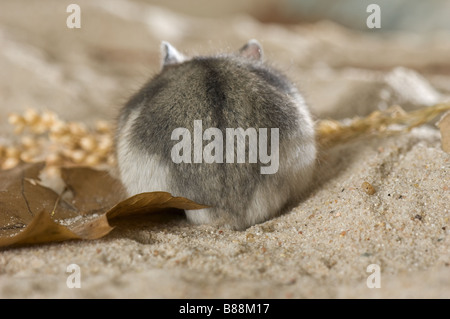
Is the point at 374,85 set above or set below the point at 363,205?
above

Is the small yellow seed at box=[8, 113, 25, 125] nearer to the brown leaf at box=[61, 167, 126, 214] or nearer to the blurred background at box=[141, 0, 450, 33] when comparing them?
the brown leaf at box=[61, 167, 126, 214]

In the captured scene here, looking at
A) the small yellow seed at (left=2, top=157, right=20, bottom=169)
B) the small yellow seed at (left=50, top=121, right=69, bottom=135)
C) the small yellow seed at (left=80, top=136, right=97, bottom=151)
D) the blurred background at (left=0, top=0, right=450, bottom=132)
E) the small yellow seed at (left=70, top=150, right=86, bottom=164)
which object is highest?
the blurred background at (left=0, top=0, right=450, bottom=132)

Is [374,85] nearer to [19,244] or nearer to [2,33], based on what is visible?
[19,244]

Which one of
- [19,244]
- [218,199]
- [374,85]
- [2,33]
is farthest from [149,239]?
[2,33]

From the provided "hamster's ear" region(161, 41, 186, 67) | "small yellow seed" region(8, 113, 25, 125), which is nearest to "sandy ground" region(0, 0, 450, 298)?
"hamster's ear" region(161, 41, 186, 67)

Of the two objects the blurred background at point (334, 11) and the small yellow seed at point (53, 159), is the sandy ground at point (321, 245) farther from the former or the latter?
the blurred background at point (334, 11)

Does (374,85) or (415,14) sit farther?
(415,14)

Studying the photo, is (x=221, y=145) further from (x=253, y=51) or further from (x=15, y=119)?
(x=15, y=119)
